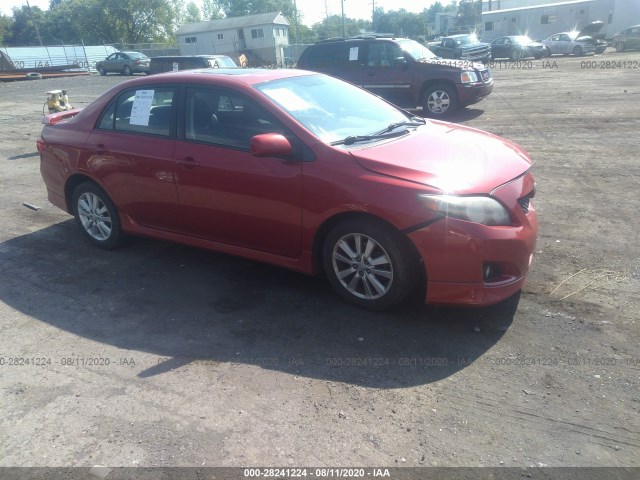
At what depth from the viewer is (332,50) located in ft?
45.0

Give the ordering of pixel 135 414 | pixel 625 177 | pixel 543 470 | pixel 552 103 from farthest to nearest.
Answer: pixel 552 103 → pixel 625 177 → pixel 135 414 → pixel 543 470

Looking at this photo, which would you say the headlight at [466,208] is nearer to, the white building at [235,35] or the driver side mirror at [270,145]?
the driver side mirror at [270,145]

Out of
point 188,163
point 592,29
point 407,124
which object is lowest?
point 592,29

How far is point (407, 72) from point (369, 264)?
9.88 m

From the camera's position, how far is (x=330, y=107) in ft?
15.6

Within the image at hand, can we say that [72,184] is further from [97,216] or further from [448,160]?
[448,160]

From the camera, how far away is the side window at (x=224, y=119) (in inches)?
175

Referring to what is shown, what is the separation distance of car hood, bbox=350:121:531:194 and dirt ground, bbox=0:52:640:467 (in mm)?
995

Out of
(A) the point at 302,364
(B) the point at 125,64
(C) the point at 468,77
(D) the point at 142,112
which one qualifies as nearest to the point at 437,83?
(C) the point at 468,77

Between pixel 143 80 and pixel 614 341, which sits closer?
pixel 614 341

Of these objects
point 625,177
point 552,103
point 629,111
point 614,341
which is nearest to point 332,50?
point 552,103

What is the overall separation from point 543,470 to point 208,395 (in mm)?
1911

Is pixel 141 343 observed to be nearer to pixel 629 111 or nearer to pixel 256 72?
pixel 256 72

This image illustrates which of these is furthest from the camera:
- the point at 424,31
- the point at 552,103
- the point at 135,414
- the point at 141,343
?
the point at 424,31
